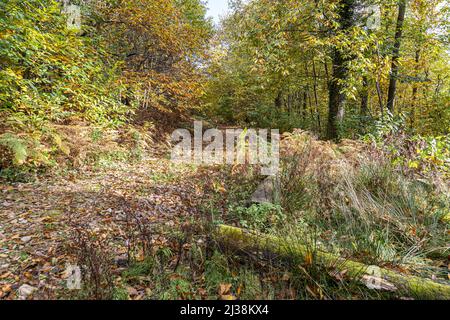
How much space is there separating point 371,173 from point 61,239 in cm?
419

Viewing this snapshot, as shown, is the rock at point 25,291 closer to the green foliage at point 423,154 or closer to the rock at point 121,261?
the rock at point 121,261

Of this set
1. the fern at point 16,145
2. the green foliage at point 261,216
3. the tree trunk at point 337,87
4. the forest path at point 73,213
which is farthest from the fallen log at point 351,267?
the tree trunk at point 337,87

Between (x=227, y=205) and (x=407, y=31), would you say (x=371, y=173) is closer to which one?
(x=227, y=205)

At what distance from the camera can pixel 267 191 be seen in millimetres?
3596

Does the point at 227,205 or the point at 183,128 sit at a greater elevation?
the point at 183,128

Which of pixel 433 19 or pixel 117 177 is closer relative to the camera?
pixel 117 177

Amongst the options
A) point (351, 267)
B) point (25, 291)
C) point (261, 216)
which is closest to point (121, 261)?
point (25, 291)

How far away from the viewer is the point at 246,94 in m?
12.4

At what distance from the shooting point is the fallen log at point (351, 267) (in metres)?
1.74

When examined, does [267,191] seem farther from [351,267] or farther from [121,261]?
[121,261]
